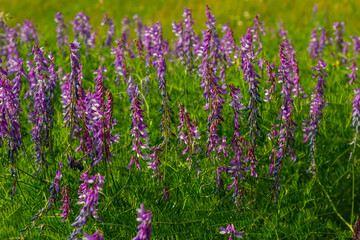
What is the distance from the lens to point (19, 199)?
3766mm

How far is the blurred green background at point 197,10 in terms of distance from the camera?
12.1 m

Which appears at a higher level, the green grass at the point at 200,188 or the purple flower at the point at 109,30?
the purple flower at the point at 109,30

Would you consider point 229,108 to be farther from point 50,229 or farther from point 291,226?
point 50,229

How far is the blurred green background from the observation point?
39.7 ft

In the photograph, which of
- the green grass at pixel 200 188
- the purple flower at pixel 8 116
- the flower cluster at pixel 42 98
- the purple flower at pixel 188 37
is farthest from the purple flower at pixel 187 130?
the purple flower at pixel 188 37

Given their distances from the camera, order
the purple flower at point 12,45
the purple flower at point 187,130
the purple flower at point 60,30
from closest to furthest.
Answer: the purple flower at point 187,130 < the purple flower at point 12,45 < the purple flower at point 60,30

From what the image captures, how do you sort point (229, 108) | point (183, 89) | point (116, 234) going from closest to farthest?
point (116, 234) < point (229, 108) < point (183, 89)

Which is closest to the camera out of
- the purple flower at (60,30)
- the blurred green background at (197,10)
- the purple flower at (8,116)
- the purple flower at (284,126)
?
the purple flower at (8,116)

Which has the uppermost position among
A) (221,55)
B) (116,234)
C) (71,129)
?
(221,55)

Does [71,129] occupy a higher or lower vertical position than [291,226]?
higher

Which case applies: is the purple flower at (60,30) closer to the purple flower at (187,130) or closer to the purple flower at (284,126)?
the purple flower at (187,130)

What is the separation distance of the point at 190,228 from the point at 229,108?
5.67ft

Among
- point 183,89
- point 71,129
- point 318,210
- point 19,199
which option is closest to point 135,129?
point 71,129

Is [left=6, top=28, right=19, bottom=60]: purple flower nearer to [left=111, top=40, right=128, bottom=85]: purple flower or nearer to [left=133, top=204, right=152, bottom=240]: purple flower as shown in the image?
[left=111, top=40, right=128, bottom=85]: purple flower
